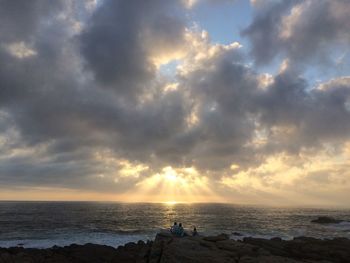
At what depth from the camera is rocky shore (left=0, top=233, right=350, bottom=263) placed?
21984mm

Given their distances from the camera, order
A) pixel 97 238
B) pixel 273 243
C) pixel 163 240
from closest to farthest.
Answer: pixel 163 240 → pixel 273 243 → pixel 97 238

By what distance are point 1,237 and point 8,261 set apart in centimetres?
3068

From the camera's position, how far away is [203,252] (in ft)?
74.7

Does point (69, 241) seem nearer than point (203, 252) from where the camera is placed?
No

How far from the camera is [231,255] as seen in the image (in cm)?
2264

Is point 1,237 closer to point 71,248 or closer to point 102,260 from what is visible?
point 71,248

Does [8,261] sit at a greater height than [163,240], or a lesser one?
lesser

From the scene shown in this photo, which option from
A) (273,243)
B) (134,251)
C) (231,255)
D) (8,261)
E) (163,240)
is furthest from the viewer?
(134,251)

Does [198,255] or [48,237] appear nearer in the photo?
[198,255]

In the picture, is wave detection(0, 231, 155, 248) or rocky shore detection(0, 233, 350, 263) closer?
rocky shore detection(0, 233, 350, 263)

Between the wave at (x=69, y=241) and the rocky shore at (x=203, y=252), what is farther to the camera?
the wave at (x=69, y=241)

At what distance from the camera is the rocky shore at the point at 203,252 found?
2198cm

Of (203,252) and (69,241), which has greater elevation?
(203,252)

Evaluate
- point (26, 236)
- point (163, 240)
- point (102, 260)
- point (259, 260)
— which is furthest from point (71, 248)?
point (26, 236)
